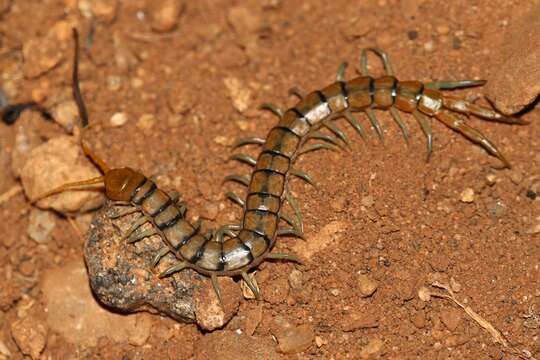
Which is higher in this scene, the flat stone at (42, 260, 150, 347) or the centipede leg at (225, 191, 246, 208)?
the centipede leg at (225, 191, 246, 208)

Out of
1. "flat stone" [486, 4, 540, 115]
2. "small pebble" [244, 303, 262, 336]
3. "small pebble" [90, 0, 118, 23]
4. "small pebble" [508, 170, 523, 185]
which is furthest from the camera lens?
"small pebble" [90, 0, 118, 23]

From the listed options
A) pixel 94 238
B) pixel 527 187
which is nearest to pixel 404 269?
pixel 527 187

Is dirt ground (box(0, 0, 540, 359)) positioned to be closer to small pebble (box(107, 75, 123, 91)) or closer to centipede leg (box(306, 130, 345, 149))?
small pebble (box(107, 75, 123, 91))

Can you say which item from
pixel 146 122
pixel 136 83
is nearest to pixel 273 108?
pixel 146 122

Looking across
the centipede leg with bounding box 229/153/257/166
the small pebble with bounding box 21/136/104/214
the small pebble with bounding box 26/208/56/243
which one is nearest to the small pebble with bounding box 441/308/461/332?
the centipede leg with bounding box 229/153/257/166

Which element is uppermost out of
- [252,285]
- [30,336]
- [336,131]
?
[336,131]

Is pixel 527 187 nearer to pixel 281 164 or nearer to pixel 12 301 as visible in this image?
pixel 281 164

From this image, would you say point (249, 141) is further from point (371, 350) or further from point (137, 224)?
point (371, 350)

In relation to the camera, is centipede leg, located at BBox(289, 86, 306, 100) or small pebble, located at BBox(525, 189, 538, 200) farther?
centipede leg, located at BBox(289, 86, 306, 100)

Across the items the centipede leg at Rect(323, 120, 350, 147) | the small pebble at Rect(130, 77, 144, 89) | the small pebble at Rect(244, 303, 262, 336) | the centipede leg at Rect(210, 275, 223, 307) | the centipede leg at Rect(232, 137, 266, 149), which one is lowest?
the small pebble at Rect(244, 303, 262, 336)
